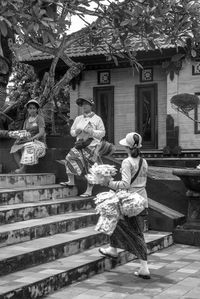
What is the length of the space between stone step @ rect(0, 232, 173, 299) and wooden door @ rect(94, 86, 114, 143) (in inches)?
423

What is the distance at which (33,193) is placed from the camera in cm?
870

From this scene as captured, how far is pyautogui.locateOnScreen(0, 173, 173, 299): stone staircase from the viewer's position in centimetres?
563

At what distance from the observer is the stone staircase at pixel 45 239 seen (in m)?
5.63

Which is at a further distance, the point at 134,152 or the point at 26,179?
the point at 26,179

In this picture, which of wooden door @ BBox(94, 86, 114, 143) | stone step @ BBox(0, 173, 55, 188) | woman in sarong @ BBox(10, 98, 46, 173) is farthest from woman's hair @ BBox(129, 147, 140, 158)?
wooden door @ BBox(94, 86, 114, 143)

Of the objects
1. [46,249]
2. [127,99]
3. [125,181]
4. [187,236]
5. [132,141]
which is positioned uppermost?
[127,99]

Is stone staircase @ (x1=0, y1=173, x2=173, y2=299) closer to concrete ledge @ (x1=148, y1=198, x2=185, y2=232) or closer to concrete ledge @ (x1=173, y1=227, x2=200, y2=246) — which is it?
concrete ledge @ (x1=173, y1=227, x2=200, y2=246)

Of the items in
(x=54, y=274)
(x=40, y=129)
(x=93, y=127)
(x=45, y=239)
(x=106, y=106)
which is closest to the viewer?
(x=54, y=274)

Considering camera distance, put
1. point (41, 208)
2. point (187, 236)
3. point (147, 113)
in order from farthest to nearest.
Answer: point (147, 113) → point (187, 236) → point (41, 208)

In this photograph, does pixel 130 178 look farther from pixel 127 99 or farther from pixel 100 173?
pixel 127 99

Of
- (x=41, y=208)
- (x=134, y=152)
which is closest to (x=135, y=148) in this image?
(x=134, y=152)

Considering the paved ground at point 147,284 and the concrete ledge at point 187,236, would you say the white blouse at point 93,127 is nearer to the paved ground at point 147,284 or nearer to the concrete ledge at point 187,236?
the concrete ledge at point 187,236

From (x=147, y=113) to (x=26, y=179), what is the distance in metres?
8.66

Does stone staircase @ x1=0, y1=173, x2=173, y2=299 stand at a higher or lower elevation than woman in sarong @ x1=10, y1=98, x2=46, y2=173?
lower
